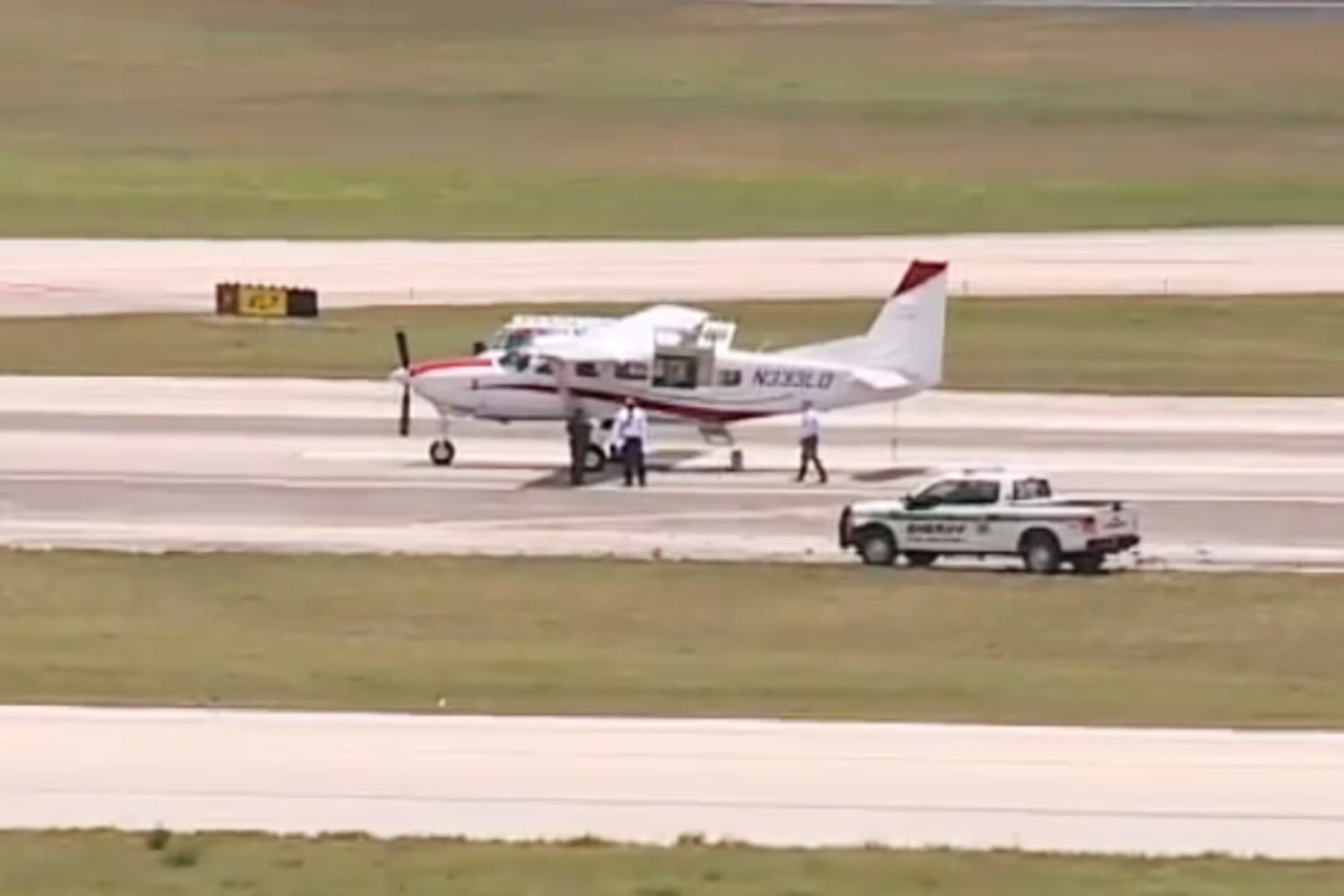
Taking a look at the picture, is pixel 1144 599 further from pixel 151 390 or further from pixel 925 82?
pixel 925 82

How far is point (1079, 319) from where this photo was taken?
68500mm

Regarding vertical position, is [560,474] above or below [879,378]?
below

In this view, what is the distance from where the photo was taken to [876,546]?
135ft

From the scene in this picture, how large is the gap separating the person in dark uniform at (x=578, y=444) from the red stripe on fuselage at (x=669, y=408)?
127 cm

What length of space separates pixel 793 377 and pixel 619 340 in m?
3.01

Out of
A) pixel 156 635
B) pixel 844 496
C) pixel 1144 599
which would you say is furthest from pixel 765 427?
pixel 156 635

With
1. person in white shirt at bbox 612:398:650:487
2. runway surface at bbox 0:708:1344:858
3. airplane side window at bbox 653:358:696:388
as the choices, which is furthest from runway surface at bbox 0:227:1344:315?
runway surface at bbox 0:708:1344:858

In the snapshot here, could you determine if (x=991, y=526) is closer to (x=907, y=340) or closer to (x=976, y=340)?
(x=907, y=340)

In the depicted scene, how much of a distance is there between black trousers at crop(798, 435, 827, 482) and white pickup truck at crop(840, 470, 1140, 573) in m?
7.28

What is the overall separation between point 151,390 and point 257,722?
112 ft

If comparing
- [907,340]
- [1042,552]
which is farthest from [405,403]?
[1042,552]

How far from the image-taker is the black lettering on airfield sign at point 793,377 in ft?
170

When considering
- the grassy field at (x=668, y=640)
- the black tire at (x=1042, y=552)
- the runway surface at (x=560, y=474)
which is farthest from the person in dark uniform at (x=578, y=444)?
the black tire at (x=1042, y=552)

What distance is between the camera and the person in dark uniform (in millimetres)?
49444
